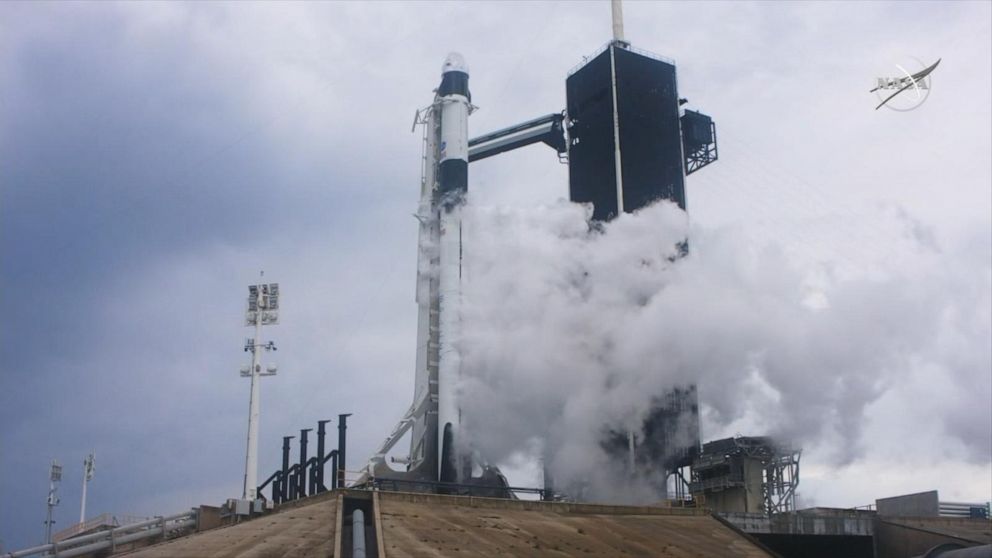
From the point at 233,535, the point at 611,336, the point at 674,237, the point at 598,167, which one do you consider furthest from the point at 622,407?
the point at 233,535

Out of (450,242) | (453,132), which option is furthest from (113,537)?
(453,132)

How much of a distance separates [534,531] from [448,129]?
151 feet

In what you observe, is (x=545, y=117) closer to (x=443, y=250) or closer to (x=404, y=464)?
(x=443, y=250)

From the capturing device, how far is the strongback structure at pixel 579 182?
239ft

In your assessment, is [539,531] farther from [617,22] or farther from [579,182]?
[617,22]

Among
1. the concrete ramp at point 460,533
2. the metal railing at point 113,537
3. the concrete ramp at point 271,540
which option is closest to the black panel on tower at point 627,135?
the concrete ramp at point 460,533

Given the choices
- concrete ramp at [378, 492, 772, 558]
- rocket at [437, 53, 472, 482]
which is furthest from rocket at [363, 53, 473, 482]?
concrete ramp at [378, 492, 772, 558]

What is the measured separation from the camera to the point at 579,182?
88.9 meters

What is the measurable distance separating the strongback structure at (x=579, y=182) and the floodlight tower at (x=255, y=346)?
31.3 feet

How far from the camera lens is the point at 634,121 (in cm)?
8675

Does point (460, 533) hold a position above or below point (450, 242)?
below

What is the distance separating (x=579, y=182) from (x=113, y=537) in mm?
49632

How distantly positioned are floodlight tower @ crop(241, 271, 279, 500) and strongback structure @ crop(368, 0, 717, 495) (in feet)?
31.3

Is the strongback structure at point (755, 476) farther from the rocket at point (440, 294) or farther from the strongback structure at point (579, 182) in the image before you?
the rocket at point (440, 294)
